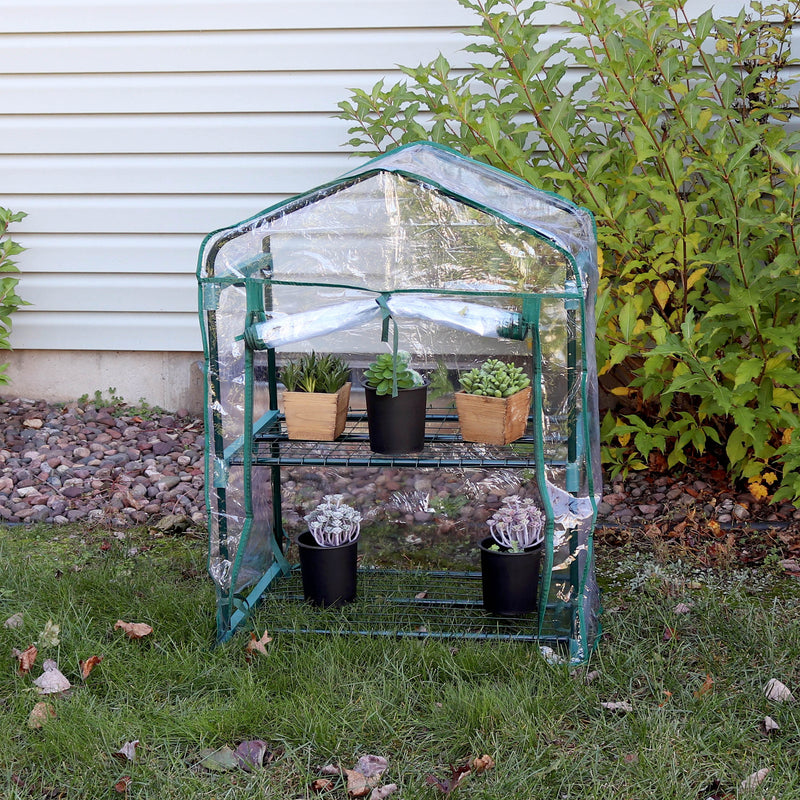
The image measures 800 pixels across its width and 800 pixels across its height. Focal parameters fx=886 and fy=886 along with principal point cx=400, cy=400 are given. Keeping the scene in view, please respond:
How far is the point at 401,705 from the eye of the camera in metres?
2.36

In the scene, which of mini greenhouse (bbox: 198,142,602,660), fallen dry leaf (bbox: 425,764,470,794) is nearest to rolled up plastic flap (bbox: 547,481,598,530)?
mini greenhouse (bbox: 198,142,602,660)

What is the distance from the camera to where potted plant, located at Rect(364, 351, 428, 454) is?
2.73 m

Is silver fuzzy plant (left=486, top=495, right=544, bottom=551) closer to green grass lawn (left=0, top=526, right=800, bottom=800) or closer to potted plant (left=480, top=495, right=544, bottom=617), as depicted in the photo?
potted plant (left=480, top=495, right=544, bottom=617)

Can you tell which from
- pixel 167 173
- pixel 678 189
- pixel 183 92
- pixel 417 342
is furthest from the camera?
pixel 167 173

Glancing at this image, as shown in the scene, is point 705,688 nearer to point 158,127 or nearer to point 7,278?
point 158,127

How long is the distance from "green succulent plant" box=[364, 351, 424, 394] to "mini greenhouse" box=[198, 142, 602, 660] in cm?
11

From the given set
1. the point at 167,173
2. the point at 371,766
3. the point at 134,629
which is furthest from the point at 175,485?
the point at 371,766

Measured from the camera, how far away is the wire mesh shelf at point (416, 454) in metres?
2.68

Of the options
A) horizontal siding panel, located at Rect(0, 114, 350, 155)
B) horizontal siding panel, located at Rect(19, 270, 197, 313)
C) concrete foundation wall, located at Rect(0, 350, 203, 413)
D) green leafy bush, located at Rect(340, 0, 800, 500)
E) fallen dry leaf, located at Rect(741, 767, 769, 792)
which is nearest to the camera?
fallen dry leaf, located at Rect(741, 767, 769, 792)

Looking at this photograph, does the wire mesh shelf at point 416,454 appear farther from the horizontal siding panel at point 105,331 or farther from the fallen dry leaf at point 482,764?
the horizontal siding panel at point 105,331

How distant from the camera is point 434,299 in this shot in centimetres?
259

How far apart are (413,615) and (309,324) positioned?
1.02 meters

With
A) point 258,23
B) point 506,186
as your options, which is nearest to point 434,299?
point 506,186

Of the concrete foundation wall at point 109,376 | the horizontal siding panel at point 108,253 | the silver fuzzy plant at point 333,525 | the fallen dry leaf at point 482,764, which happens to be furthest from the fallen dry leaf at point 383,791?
the horizontal siding panel at point 108,253
